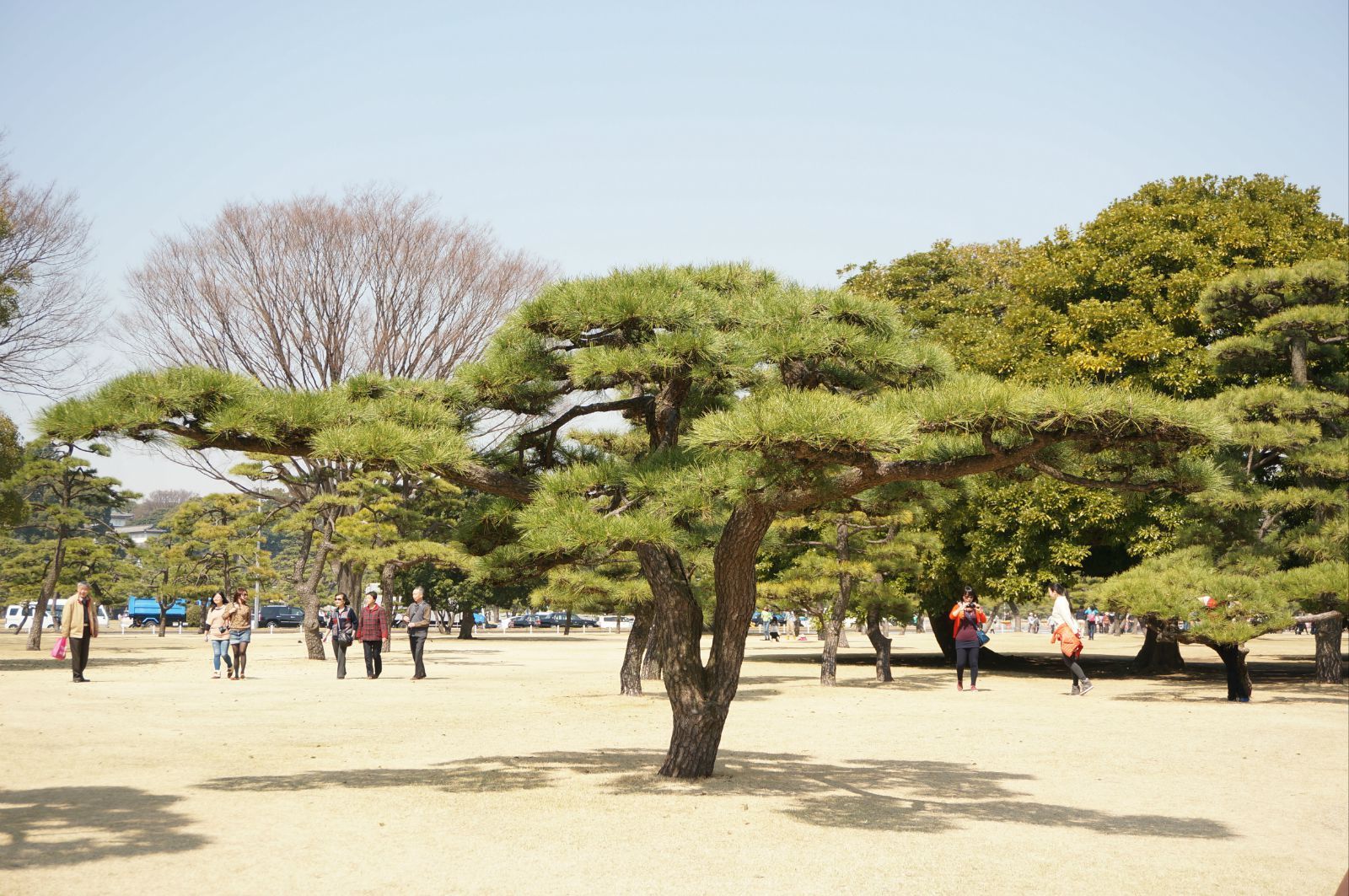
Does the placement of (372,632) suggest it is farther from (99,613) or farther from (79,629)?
(99,613)

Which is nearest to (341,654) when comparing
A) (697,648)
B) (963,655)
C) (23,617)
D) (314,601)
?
(314,601)

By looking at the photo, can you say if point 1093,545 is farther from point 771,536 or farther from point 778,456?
point 778,456

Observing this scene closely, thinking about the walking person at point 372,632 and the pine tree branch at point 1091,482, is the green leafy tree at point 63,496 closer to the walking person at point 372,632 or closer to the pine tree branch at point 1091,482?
the walking person at point 372,632

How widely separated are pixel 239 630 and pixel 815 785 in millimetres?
14062

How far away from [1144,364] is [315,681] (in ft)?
52.3

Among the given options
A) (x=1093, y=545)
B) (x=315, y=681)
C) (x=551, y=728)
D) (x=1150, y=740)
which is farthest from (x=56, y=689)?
(x=1093, y=545)

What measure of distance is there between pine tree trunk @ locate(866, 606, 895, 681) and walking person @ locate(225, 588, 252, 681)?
1139cm

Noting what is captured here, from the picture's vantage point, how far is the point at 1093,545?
74.5 feet

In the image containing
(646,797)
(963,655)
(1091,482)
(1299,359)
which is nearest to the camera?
(1091,482)

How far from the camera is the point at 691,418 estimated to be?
882 cm

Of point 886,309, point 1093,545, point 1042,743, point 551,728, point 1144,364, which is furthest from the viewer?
point 1093,545

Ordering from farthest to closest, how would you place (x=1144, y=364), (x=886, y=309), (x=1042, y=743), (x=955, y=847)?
(x=1144, y=364) < (x=1042, y=743) < (x=886, y=309) < (x=955, y=847)

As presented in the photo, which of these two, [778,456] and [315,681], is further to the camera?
[315,681]

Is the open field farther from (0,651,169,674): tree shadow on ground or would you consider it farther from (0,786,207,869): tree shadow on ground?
(0,651,169,674): tree shadow on ground
